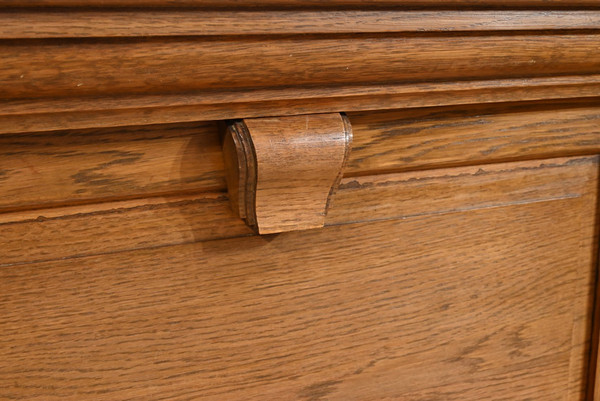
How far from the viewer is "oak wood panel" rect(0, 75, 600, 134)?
419mm

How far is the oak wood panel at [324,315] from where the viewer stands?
50 centimetres

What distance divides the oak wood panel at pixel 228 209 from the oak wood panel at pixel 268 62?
101 millimetres

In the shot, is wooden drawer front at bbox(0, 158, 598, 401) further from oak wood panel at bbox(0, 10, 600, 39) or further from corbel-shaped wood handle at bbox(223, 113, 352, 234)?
oak wood panel at bbox(0, 10, 600, 39)

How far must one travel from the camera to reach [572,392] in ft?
2.29

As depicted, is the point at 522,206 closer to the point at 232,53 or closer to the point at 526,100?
the point at 526,100

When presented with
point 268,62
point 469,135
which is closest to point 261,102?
point 268,62

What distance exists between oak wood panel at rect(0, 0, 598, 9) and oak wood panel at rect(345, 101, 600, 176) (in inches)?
4.0

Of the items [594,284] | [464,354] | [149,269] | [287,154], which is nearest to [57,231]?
[149,269]

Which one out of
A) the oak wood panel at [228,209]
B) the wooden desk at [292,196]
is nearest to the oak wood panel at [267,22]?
the wooden desk at [292,196]

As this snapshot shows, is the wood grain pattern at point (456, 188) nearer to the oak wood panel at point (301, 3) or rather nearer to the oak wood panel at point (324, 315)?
the oak wood panel at point (324, 315)

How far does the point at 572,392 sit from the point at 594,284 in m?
0.12

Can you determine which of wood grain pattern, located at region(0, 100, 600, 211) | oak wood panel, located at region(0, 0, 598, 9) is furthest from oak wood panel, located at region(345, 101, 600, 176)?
oak wood panel, located at region(0, 0, 598, 9)

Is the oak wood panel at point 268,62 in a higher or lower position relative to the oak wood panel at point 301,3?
lower

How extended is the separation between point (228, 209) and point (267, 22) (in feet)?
0.53
